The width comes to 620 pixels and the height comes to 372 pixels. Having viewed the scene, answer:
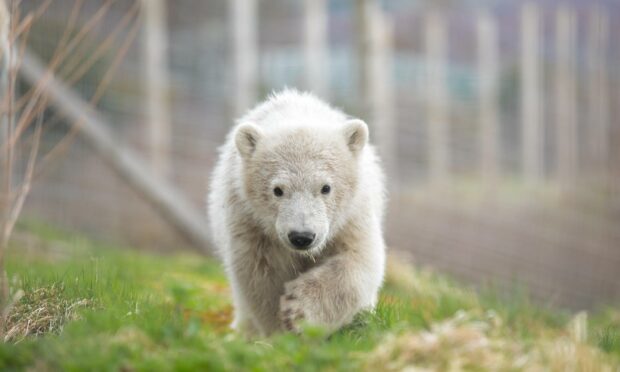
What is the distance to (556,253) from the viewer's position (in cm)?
1343

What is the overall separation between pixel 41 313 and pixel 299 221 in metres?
1.50

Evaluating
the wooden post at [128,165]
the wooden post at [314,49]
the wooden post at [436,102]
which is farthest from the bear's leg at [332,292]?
the wooden post at [436,102]

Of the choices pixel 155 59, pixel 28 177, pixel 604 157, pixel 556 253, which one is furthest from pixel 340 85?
pixel 28 177

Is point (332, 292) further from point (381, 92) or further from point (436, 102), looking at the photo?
point (436, 102)

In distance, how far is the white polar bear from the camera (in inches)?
178

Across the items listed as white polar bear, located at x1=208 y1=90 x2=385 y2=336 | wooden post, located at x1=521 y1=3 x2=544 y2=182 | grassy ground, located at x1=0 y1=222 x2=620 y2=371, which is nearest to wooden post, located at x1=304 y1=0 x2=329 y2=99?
wooden post, located at x1=521 y1=3 x2=544 y2=182

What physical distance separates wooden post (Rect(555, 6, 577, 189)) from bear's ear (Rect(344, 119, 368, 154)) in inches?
459

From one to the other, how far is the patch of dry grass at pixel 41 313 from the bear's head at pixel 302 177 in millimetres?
1294

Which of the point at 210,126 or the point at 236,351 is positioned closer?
the point at 236,351

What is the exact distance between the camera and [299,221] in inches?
173

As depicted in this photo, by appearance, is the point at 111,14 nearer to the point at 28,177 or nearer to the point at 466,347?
the point at 28,177

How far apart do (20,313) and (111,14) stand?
363 inches

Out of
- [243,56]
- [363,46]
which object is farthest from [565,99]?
[243,56]

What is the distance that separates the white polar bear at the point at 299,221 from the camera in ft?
14.8
